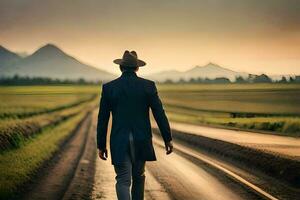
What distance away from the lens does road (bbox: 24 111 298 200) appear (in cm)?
1201

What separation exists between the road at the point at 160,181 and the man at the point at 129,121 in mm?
3270

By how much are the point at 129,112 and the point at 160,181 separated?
244 inches

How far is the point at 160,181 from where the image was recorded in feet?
46.5

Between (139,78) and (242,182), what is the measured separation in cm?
623

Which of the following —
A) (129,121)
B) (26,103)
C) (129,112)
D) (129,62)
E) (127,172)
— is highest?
(129,62)

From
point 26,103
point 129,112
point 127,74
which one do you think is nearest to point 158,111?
point 129,112

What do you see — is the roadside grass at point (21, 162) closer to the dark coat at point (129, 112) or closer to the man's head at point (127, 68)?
the dark coat at point (129, 112)

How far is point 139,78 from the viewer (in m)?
8.38

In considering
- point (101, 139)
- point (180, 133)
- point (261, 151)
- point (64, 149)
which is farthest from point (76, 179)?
point (180, 133)

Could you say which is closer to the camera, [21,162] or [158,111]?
[158,111]

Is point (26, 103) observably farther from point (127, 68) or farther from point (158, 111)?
point (158, 111)

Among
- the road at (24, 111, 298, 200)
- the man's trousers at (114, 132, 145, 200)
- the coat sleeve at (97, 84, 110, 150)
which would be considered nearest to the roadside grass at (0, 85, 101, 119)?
the road at (24, 111, 298, 200)

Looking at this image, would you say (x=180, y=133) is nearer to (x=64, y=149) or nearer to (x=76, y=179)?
(x=64, y=149)

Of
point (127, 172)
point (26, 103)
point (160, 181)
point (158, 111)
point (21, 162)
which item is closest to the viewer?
point (127, 172)
